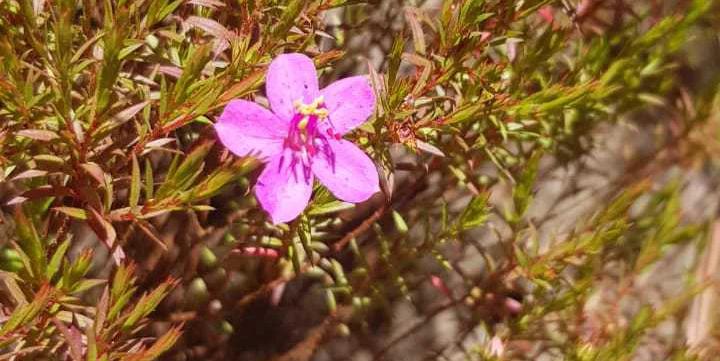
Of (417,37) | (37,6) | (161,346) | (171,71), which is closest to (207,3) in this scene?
(171,71)

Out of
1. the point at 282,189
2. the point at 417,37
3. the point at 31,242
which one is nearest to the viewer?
the point at 31,242

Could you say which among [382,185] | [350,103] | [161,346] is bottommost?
[161,346]

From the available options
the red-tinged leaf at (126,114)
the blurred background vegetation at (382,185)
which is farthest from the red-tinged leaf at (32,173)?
the red-tinged leaf at (126,114)

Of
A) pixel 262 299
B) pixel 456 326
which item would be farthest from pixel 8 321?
pixel 456 326

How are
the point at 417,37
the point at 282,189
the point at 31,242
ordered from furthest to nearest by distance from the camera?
the point at 417,37 < the point at 282,189 < the point at 31,242

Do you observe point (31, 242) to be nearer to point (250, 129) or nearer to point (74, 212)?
point (74, 212)

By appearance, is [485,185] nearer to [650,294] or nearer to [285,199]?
[285,199]

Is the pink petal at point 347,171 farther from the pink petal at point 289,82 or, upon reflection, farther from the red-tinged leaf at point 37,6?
the red-tinged leaf at point 37,6
